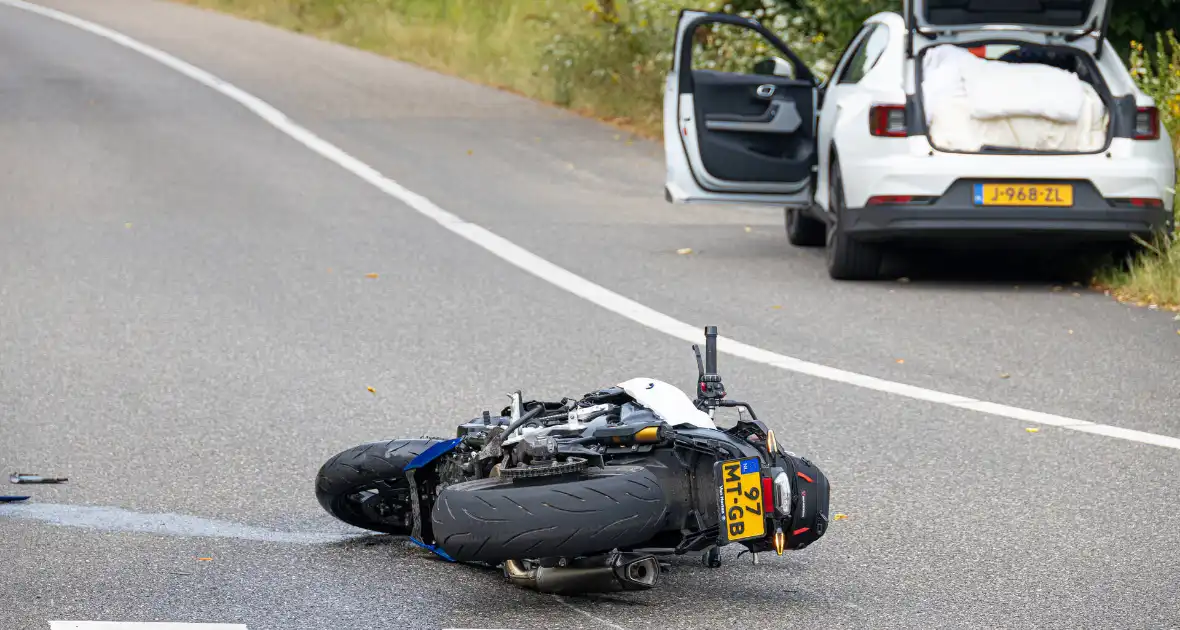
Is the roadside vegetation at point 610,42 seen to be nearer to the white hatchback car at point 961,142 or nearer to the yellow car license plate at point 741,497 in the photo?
the white hatchback car at point 961,142

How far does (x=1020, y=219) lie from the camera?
37.3 ft

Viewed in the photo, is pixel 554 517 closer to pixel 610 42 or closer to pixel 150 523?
pixel 150 523

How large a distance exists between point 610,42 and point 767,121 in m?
10.6

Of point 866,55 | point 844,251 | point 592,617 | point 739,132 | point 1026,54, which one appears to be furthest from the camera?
point 739,132

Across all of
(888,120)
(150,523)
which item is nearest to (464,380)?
(150,523)

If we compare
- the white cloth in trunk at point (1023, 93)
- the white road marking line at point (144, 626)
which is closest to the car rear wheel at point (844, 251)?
the white cloth in trunk at point (1023, 93)

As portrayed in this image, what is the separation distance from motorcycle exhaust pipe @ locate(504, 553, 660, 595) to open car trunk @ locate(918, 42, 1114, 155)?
6536mm

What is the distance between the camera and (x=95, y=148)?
725 inches

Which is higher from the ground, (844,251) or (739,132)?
(739,132)

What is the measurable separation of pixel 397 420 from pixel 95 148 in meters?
11.2

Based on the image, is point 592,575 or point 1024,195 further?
point 1024,195

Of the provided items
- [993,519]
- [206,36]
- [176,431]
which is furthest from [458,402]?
[206,36]

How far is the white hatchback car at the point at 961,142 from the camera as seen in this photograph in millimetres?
11430

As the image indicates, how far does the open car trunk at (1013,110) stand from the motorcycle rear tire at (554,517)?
6728 mm
